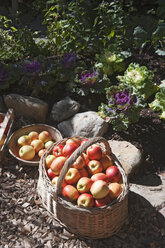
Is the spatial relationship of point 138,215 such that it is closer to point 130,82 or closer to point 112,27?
point 130,82

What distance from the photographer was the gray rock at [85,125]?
11.3 feet

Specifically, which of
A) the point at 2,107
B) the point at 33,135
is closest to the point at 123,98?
the point at 33,135

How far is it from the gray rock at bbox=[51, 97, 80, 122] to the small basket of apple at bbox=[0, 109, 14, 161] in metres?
0.56

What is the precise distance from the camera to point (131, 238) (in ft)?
8.73

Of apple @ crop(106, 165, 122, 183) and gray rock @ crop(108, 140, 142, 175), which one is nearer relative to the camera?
apple @ crop(106, 165, 122, 183)

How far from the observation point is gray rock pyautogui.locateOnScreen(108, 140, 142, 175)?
3.12m

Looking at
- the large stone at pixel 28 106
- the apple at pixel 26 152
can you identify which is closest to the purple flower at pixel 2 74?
the large stone at pixel 28 106

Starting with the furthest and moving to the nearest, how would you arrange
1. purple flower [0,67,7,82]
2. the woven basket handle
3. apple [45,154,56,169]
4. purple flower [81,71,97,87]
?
1. purple flower [0,67,7,82]
2. purple flower [81,71,97,87]
3. apple [45,154,56,169]
4. the woven basket handle

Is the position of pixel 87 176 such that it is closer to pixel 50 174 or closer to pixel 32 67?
pixel 50 174

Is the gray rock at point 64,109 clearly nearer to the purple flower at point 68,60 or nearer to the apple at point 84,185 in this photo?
the purple flower at point 68,60

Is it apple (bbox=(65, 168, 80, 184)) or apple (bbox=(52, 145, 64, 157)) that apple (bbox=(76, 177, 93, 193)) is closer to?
apple (bbox=(65, 168, 80, 184))

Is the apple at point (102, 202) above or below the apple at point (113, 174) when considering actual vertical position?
below

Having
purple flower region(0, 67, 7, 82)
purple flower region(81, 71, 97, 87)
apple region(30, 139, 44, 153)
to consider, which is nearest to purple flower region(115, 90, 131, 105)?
purple flower region(81, 71, 97, 87)

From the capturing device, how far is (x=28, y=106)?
3.71 meters
